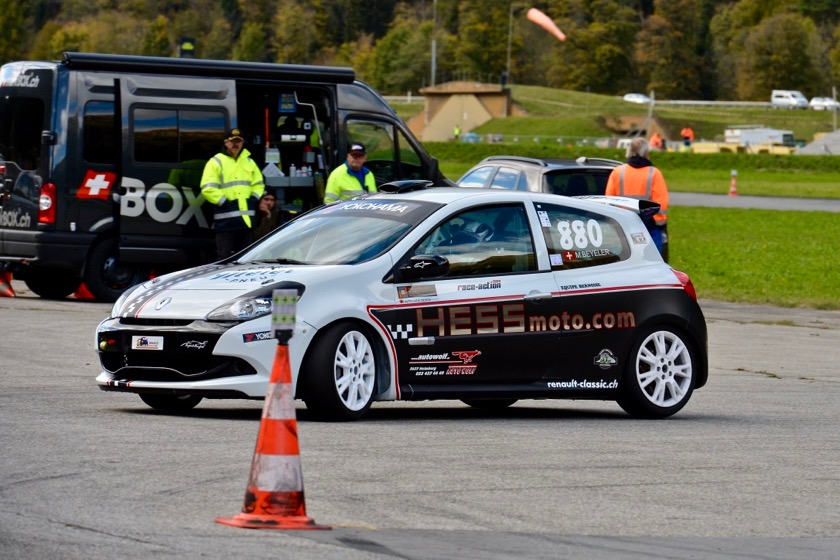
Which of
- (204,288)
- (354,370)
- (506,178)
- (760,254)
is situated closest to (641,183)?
(506,178)

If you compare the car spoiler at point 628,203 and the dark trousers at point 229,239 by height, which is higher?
the car spoiler at point 628,203

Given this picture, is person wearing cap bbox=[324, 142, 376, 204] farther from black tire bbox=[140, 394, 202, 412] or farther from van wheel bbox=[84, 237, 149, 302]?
black tire bbox=[140, 394, 202, 412]

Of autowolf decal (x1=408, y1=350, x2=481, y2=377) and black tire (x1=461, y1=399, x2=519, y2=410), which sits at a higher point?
autowolf decal (x1=408, y1=350, x2=481, y2=377)

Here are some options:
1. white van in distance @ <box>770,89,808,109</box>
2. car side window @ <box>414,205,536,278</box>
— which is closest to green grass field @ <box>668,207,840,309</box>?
car side window @ <box>414,205,536,278</box>

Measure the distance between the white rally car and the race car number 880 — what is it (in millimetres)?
11

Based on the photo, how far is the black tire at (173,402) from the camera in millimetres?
11141

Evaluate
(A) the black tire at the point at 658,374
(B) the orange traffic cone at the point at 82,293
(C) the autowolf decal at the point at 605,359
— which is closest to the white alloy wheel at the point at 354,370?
(C) the autowolf decal at the point at 605,359

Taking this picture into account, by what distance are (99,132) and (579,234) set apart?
9337 mm

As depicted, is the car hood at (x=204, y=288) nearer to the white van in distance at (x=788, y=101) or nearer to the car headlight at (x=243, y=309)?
the car headlight at (x=243, y=309)

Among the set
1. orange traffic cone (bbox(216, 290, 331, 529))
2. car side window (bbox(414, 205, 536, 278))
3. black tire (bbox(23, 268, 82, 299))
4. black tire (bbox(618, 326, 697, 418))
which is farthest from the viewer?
black tire (bbox(23, 268, 82, 299))

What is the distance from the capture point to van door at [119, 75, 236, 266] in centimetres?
1988

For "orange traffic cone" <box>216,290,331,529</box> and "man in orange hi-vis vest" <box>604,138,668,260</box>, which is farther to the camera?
"man in orange hi-vis vest" <box>604,138,668,260</box>

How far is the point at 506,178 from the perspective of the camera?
72.6 feet

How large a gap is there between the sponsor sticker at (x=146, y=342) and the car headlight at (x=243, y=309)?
366 mm
